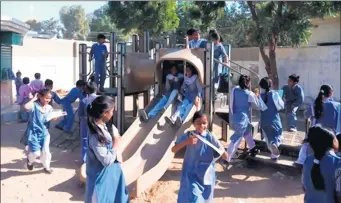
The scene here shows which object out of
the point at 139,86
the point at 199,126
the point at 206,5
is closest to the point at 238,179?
the point at 199,126

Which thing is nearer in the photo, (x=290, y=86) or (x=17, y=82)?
(x=290, y=86)

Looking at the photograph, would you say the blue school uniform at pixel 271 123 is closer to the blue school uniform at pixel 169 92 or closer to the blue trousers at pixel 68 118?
the blue school uniform at pixel 169 92

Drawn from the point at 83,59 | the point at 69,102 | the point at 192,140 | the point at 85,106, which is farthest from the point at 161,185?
the point at 83,59

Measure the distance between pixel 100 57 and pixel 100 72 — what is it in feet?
1.16

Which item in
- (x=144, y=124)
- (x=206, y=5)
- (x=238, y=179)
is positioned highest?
(x=206, y=5)

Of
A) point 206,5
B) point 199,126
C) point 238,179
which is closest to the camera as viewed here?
point 199,126

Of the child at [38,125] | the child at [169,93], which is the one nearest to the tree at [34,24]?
the child at [169,93]

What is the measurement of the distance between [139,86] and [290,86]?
3.26m

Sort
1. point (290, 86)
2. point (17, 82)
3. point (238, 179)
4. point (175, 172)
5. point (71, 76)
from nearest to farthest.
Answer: point (238, 179) → point (175, 172) → point (290, 86) → point (17, 82) → point (71, 76)

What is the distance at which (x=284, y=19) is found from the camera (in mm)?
12797

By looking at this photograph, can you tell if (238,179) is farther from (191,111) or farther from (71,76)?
(71,76)

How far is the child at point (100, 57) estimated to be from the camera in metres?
8.84

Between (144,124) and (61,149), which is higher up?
(144,124)

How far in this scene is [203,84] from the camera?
284 inches
